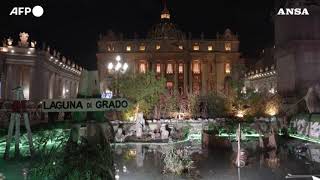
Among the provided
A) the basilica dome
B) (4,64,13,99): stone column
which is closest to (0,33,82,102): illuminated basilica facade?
(4,64,13,99): stone column

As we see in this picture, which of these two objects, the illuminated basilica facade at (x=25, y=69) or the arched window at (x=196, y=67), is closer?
the illuminated basilica facade at (x=25, y=69)

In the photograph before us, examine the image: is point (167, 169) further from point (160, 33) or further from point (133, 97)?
point (160, 33)

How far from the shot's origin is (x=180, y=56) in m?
89.2

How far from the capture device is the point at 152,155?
1509 centimetres

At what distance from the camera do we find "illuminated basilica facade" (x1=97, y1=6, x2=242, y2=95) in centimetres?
8956

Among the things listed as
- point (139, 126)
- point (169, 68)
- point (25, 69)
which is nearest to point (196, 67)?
point (169, 68)

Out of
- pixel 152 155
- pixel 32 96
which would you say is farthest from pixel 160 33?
pixel 152 155

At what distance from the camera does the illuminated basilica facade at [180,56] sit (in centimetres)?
8956

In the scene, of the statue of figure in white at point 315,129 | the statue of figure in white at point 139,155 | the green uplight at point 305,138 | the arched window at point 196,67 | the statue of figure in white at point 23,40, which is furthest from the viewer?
the arched window at point 196,67

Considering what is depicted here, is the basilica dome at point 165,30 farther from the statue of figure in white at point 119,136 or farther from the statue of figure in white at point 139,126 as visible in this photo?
the statue of figure in white at point 119,136

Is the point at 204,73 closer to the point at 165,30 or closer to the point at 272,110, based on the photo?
the point at 165,30

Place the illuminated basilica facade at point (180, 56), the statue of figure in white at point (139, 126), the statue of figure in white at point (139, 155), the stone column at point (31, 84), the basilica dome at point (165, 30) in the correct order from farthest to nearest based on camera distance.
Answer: the basilica dome at point (165, 30) < the illuminated basilica facade at point (180, 56) < the stone column at point (31, 84) < the statue of figure in white at point (139, 126) < the statue of figure in white at point (139, 155)

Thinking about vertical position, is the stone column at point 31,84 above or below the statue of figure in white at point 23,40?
below

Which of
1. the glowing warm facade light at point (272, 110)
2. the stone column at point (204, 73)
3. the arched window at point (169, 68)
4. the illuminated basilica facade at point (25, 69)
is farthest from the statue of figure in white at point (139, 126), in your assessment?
the stone column at point (204, 73)
